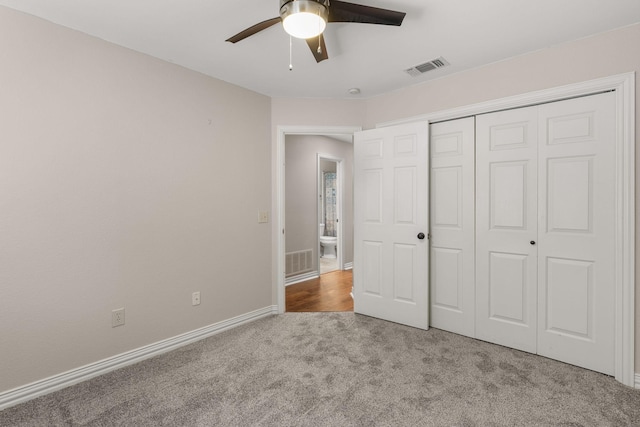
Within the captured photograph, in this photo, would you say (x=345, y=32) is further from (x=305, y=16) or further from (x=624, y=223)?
(x=624, y=223)

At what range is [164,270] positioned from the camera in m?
2.63

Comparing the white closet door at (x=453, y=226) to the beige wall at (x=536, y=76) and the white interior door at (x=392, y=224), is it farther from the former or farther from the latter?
the beige wall at (x=536, y=76)

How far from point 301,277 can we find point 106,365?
10.1 feet

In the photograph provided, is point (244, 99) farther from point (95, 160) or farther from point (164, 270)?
point (164, 270)

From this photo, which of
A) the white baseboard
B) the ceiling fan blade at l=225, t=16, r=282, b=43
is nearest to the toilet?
the white baseboard

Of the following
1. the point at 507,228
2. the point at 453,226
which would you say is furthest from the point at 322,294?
the point at 507,228

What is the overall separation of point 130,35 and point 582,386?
3917 mm

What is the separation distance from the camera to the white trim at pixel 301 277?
4.90 metres

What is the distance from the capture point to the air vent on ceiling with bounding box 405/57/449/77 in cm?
267

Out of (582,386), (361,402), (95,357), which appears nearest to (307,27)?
(361,402)

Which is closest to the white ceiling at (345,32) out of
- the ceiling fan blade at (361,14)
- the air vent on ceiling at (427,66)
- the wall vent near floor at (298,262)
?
the air vent on ceiling at (427,66)

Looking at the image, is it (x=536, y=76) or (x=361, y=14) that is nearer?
(x=361, y=14)

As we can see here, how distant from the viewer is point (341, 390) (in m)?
2.06

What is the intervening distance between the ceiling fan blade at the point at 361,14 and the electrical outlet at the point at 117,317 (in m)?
2.46
